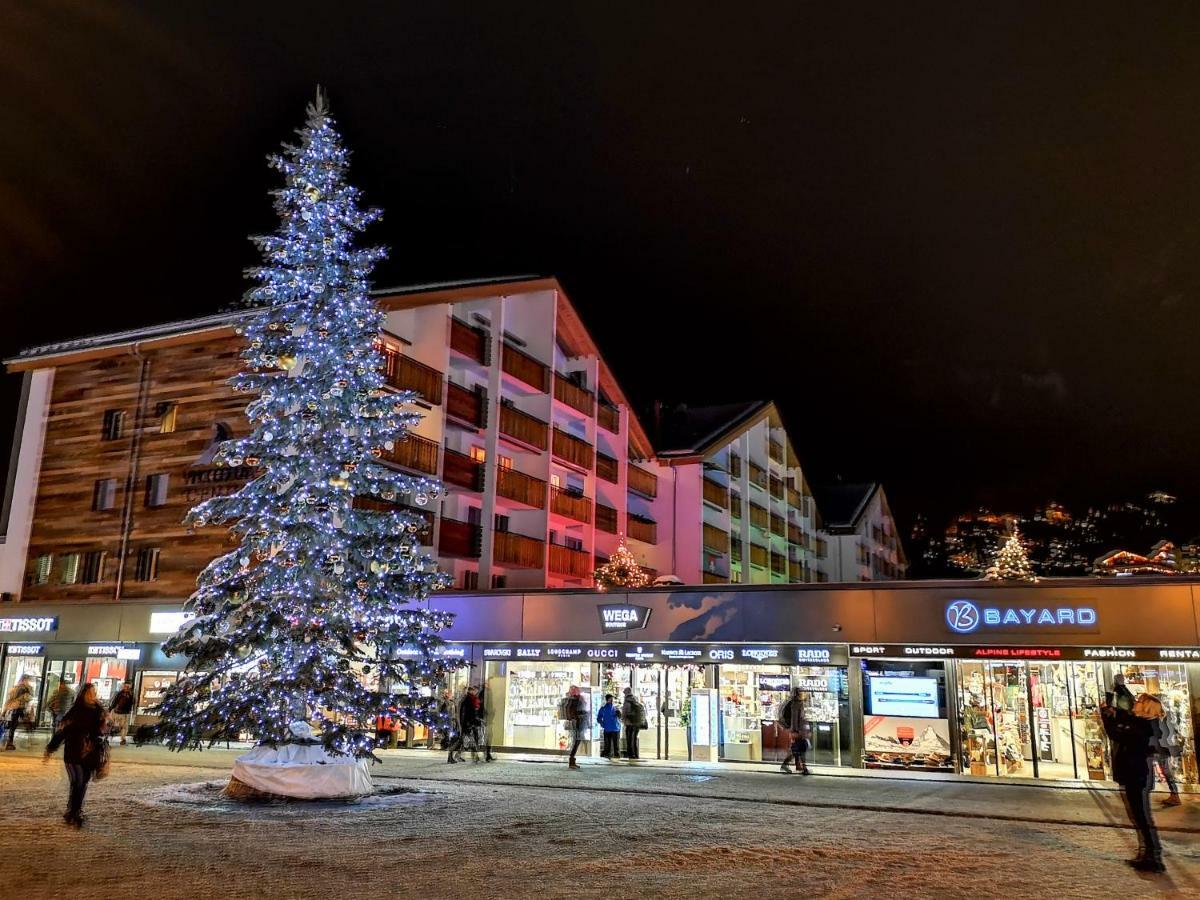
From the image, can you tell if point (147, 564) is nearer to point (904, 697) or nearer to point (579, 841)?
point (904, 697)

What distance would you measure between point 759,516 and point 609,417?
15.3 metres

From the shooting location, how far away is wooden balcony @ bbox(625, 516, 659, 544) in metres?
41.8

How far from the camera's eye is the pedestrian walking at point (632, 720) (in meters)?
23.8

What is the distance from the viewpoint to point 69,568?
32438 millimetres

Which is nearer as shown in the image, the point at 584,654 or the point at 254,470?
the point at 584,654

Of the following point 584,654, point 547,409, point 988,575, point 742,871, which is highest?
point 547,409

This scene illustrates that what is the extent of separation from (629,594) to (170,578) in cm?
1457

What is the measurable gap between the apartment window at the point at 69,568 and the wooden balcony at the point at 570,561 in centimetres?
1514

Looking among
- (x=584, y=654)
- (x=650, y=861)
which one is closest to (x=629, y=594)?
(x=584, y=654)

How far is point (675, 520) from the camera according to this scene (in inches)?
1788

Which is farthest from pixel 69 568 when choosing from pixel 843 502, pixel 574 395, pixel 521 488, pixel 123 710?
pixel 843 502

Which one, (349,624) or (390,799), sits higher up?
(349,624)

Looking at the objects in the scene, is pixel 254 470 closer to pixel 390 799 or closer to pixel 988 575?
pixel 390 799

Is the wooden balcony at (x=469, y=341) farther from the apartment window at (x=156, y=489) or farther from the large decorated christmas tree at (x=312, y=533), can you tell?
the large decorated christmas tree at (x=312, y=533)
